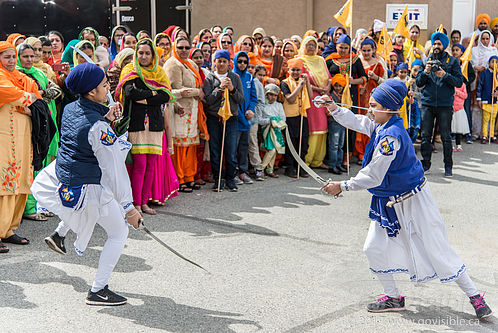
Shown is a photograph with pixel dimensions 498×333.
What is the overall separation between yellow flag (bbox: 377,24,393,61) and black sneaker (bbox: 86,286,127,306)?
8.17 metres

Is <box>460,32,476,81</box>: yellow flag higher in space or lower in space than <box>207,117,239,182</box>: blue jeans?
higher

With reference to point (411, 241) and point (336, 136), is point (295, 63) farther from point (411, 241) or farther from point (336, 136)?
point (411, 241)

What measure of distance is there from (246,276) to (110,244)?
1286mm

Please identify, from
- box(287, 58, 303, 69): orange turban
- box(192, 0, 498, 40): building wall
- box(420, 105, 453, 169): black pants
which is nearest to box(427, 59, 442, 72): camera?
box(420, 105, 453, 169): black pants

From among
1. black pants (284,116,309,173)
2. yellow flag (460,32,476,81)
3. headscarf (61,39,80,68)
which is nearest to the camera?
headscarf (61,39,80,68)

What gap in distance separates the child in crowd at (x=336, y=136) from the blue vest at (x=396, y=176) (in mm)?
5481

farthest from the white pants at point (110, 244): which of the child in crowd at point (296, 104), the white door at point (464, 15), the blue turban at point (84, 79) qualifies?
the white door at point (464, 15)

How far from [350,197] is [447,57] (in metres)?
3.05

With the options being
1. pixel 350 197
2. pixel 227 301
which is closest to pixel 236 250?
pixel 227 301

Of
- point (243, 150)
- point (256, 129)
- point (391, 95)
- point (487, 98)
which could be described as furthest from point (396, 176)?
point (487, 98)

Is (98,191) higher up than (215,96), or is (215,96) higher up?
(215,96)

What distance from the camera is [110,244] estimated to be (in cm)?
487

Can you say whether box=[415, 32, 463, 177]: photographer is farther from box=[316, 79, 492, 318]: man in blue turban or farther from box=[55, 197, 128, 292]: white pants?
box=[55, 197, 128, 292]: white pants

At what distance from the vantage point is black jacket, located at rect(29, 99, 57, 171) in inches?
263
